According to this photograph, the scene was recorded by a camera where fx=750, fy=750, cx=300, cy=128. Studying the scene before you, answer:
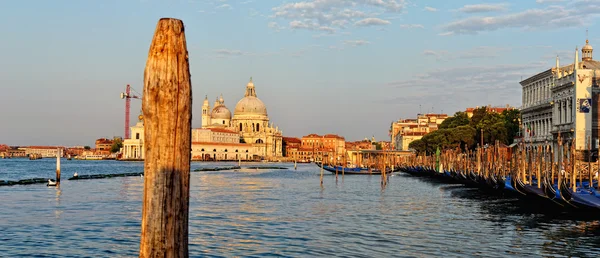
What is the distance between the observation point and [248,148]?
6284 inches

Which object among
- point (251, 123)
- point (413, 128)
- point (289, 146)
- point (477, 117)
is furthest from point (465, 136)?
point (289, 146)

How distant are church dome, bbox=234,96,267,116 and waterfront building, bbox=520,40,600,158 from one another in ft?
374

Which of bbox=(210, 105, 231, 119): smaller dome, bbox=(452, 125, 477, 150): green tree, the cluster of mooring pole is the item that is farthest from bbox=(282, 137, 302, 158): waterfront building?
bbox=(452, 125, 477, 150): green tree

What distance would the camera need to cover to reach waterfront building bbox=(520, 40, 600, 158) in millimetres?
41188

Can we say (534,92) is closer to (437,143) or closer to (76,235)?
(437,143)

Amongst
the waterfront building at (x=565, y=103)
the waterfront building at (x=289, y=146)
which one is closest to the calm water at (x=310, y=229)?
the waterfront building at (x=565, y=103)

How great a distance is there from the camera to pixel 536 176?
3062 cm

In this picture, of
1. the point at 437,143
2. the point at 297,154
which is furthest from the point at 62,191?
the point at 297,154

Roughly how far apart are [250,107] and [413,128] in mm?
48534

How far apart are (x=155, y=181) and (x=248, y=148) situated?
155 meters

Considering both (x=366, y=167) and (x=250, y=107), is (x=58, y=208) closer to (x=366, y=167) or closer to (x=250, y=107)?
(x=366, y=167)

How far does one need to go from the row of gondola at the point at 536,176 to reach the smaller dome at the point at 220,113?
120341 millimetres

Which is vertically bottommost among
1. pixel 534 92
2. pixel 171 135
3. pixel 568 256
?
pixel 568 256

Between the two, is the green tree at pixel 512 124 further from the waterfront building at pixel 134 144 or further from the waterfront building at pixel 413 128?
the waterfront building at pixel 134 144
